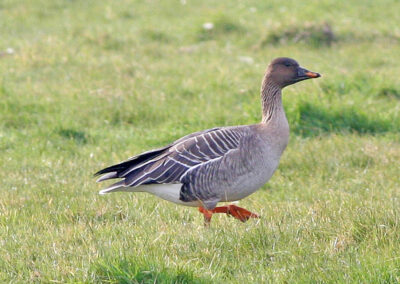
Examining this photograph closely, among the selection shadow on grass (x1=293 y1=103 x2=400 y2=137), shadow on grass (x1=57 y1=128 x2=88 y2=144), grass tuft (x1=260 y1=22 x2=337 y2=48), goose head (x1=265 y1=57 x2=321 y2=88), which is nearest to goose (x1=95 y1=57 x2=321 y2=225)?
goose head (x1=265 y1=57 x2=321 y2=88)

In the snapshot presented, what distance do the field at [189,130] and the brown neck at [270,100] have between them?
2.77ft

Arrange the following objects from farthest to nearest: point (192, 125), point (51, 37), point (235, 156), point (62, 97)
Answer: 1. point (51, 37)
2. point (62, 97)
3. point (192, 125)
4. point (235, 156)

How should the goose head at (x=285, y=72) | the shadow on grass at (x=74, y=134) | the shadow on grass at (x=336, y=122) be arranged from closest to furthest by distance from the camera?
the goose head at (x=285, y=72)
the shadow on grass at (x=74, y=134)
the shadow on grass at (x=336, y=122)

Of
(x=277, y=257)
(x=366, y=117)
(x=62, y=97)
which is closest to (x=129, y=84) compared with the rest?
(x=62, y=97)

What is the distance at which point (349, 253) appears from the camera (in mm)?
4742

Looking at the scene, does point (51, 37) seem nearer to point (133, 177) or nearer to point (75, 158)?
point (75, 158)

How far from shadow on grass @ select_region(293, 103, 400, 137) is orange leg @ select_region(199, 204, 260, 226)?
10.3ft

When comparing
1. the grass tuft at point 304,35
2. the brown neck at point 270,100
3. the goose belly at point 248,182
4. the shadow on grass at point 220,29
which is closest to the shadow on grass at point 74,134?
the brown neck at point 270,100

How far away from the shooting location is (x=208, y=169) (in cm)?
601

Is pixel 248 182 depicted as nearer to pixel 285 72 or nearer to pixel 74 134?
pixel 285 72

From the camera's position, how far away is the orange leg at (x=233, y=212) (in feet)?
19.3

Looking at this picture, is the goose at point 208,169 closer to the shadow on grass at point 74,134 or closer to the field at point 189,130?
the field at point 189,130

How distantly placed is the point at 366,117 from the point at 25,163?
4.34 metres

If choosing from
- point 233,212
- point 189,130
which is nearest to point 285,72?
point 233,212
